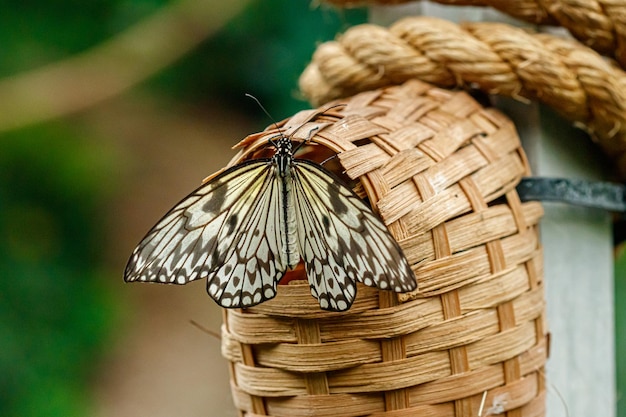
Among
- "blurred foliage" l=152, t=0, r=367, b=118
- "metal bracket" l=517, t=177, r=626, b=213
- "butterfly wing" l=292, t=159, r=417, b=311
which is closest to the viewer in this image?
"butterfly wing" l=292, t=159, r=417, b=311

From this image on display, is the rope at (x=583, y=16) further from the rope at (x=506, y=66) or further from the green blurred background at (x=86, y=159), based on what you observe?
the green blurred background at (x=86, y=159)

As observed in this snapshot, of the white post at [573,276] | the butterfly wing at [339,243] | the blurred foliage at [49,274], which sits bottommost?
the blurred foliage at [49,274]

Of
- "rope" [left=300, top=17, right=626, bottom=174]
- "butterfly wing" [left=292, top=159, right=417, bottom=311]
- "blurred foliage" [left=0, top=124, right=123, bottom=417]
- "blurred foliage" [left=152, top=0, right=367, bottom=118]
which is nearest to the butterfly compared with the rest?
"butterfly wing" [left=292, top=159, right=417, bottom=311]

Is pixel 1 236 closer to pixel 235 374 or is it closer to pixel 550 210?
pixel 235 374

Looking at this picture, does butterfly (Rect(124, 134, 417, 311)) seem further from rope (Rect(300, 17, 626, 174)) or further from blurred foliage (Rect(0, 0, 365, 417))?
blurred foliage (Rect(0, 0, 365, 417))

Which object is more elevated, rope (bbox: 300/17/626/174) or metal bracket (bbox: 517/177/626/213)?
rope (bbox: 300/17/626/174)

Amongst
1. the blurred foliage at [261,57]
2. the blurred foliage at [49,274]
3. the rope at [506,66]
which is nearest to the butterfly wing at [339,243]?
the rope at [506,66]

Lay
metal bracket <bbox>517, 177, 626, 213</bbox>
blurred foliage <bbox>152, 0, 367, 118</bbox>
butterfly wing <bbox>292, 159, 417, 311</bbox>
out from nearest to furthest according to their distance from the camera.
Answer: butterfly wing <bbox>292, 159, 417, 311</bbox>
metal bracket <bbox>517, 177, 626, 213</bbox>
blurred foliage <bbox>152, 0, 367, 118</bbox>
